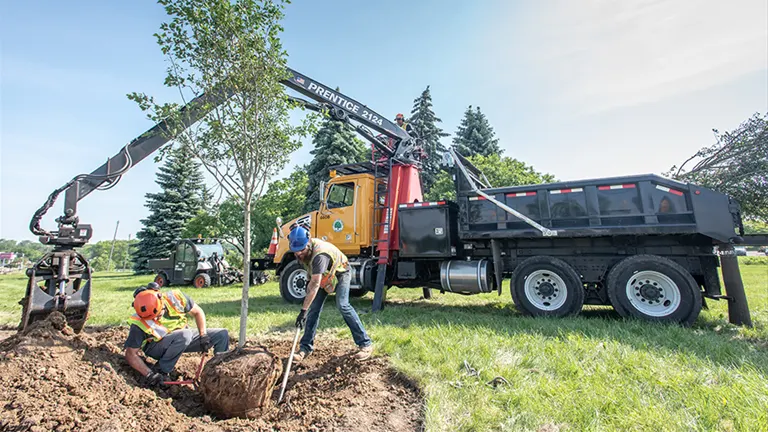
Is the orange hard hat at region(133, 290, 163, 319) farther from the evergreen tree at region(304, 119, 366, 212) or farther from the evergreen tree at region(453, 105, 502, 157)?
the evergreen tree at region(453, 105, 502, 157)

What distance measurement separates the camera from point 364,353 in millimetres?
4199

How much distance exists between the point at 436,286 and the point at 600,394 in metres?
4.86

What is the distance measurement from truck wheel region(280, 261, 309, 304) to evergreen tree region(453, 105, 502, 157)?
21.7m

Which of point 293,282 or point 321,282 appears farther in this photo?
point 293,282

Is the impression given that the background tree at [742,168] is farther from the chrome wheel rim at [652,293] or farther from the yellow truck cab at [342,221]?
the yellow truck cab at [342,221]

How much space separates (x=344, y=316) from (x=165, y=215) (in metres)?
32.0

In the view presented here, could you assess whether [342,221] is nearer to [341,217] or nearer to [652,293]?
[341,217]

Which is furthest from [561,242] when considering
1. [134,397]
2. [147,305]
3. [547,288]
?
[134,397]

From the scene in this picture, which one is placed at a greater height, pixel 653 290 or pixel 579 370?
pixel 653 290

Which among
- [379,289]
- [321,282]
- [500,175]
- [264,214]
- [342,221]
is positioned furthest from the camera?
[264,214]

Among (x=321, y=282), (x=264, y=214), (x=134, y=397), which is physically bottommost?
(x=134, y=397)

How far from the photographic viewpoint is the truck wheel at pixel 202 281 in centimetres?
1448

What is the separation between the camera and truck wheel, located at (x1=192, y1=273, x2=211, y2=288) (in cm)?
1448

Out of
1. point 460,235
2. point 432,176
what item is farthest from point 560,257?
point 432,176
